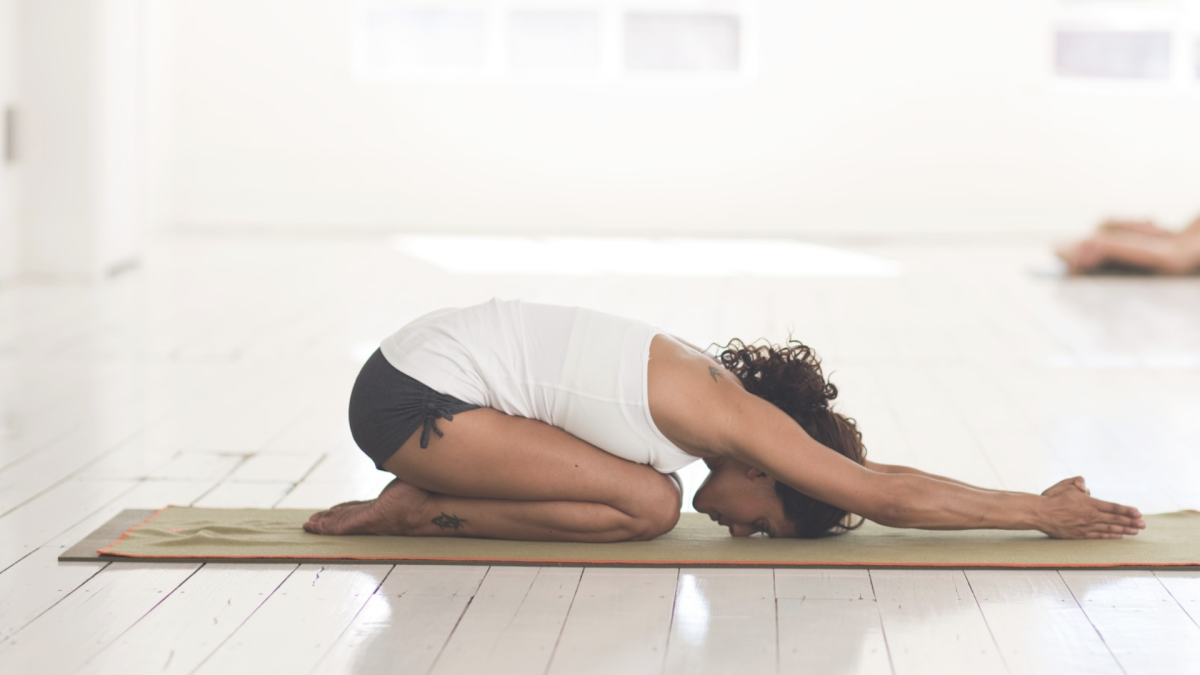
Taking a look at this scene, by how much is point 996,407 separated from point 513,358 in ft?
6.55

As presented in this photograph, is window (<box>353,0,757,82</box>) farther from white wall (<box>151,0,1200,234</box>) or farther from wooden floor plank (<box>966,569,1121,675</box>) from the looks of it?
wooden floor plank (<box>966,569,1121,675</box>)

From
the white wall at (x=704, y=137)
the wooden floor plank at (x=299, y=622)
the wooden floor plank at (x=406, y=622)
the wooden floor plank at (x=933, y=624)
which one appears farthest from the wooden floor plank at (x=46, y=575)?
the white wall at (x=704, y=137)

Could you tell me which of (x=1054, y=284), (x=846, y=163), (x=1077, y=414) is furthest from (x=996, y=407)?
(x=846, y=163)

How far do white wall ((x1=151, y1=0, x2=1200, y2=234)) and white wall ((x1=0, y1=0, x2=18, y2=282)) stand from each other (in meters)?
2.93

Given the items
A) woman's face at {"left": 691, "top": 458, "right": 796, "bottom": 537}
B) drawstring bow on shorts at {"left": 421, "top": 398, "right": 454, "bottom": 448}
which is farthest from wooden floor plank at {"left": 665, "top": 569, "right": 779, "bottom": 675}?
drawstring bow on shorts at {"left": 421, "top": 398, "right": 454, "bottom": 448}

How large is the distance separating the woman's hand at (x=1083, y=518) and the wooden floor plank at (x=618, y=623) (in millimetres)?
735

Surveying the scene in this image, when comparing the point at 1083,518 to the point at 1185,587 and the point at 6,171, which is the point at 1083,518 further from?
the point at 6,171

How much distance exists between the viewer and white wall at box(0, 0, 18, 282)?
6262 millimetres

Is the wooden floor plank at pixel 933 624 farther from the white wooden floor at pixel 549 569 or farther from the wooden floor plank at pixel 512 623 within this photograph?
the wooden floor plank at pixel 512 623

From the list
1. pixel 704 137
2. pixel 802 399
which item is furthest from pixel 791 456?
pixel 704 137

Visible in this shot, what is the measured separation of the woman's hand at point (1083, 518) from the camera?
8.11ft

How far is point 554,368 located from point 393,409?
30cm

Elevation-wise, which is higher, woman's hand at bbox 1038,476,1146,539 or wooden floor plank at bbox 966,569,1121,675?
woman's hand at bbox 1038,476,1146,539

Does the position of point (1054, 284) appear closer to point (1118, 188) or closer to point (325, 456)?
point (1118, 188)
